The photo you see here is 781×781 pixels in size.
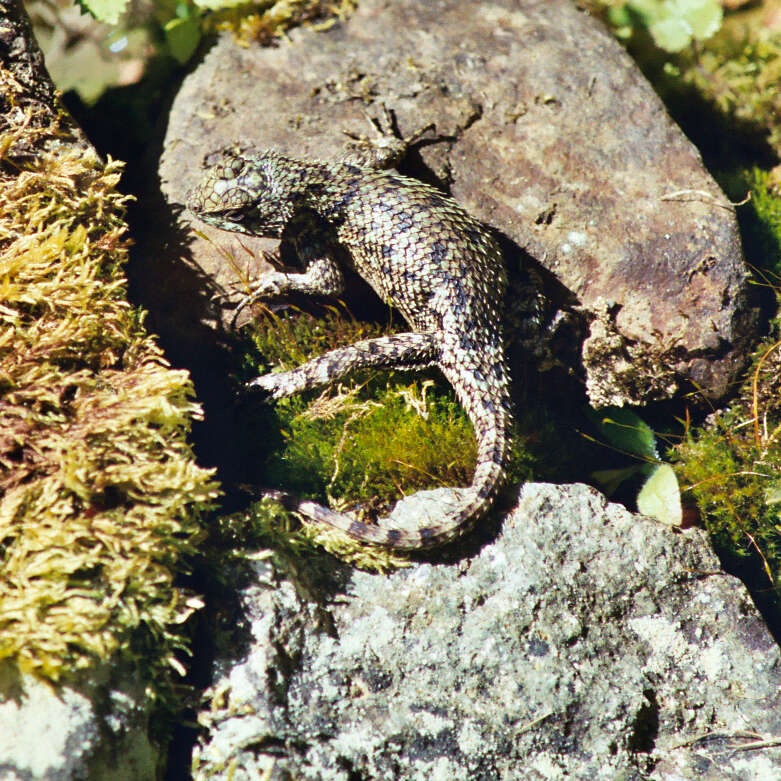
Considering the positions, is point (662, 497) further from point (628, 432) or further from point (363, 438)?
point (363, 438)

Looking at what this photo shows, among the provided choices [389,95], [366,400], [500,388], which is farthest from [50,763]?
[389,95]

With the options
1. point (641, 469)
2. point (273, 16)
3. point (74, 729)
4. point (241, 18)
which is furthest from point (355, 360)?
point (241, 18)

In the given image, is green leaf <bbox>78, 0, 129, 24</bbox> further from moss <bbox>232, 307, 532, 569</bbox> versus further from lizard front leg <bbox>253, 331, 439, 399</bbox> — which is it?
lizard front leg <bbox>253, 331, 439, 399</bbox>

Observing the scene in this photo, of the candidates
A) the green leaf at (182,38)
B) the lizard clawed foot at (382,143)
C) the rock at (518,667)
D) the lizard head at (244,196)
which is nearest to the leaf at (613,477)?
the rock at (518,667)

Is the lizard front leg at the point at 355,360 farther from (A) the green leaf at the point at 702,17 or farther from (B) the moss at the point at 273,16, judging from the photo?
(A) the green leaf at the point at 702,17

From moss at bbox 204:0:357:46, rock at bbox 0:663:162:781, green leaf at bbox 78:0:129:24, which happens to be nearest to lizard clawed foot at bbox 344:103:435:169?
moss at bbox 204:0:357:46
